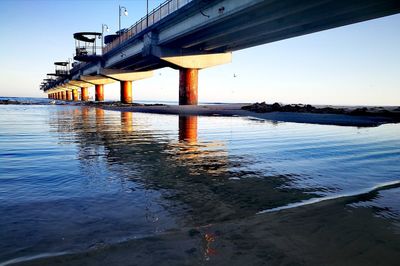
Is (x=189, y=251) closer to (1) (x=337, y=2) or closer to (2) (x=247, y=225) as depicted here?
(2) (x=247, y=225)

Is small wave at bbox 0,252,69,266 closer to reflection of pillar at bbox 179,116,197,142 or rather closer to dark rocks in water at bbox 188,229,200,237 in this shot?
dark rocks in water at bbox 188,229,200,237

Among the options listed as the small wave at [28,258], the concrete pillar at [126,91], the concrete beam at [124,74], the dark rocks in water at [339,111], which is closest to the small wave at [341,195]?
the small wave at [28,258]

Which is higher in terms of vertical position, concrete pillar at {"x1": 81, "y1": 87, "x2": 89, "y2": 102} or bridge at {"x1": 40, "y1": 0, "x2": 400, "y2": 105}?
bridge at {"x1": 40, "y1": 0, "x2": 400, "y2": 105}

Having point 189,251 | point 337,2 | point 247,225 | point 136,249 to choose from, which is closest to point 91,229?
point 136,249

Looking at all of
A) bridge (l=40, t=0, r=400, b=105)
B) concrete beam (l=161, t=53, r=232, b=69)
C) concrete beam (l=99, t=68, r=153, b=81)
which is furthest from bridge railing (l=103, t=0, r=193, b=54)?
concrete beam (l=99, t=68, r=153, b=81)

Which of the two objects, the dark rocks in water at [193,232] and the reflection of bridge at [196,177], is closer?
the dark rocks in water at [193,232]

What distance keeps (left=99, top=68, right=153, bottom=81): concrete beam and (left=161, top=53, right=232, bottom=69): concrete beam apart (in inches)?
978

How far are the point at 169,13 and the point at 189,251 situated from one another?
2911 cm

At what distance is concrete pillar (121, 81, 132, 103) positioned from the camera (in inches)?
2147

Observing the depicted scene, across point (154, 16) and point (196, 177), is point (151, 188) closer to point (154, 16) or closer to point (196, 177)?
point (196, 177)

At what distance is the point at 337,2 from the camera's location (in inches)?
739

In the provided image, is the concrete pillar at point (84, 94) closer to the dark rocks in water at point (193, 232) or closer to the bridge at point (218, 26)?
the bridge at point (218, 26)

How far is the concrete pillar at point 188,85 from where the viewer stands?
33.8 meters

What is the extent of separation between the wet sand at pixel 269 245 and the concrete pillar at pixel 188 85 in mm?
31762
